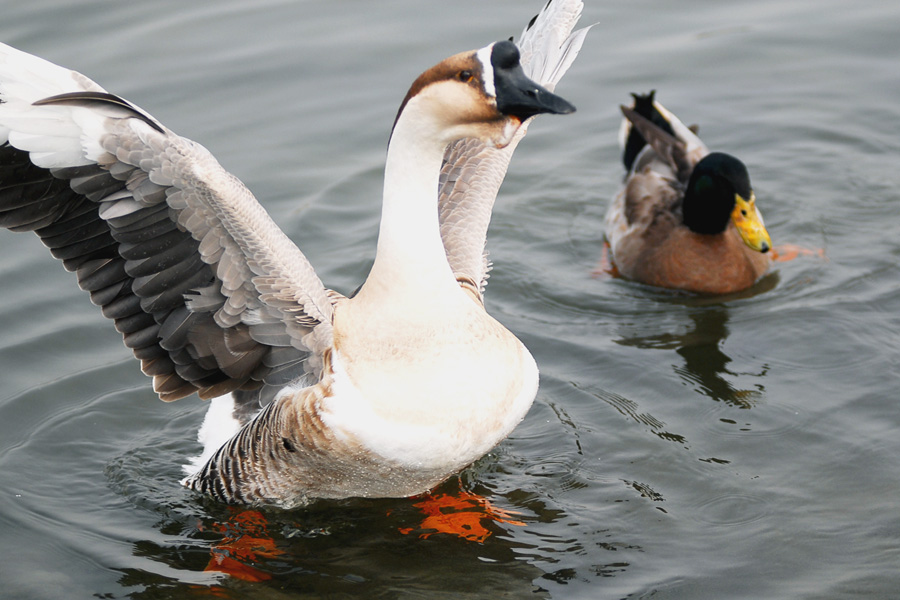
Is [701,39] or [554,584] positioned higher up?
[701,39]

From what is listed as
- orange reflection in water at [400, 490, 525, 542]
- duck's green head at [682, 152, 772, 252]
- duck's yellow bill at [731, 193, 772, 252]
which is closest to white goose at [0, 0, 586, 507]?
orange reflection in water at [400, 490, 525, 542]

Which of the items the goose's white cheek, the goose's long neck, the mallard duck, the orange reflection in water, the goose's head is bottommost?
the orange reflection in water

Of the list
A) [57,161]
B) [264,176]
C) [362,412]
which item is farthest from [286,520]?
[264,176]

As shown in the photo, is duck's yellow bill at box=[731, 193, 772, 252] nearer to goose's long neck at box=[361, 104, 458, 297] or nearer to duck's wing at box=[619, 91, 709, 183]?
duck's wing at box=[619, 91, 709, 183]

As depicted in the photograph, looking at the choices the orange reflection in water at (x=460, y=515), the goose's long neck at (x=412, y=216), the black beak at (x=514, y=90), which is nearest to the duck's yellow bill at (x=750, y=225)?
the orange reflection in water at (x=460, y=515)

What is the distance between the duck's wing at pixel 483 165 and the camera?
677 cm

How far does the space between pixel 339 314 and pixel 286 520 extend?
1558mm

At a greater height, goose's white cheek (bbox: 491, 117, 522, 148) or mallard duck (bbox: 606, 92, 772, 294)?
goose's white cheek (bbox: 491, 117, 522, 148)

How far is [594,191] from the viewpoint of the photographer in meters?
10.5

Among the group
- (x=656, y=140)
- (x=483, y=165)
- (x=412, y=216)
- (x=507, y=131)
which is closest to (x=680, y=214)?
(x=656, y=140)

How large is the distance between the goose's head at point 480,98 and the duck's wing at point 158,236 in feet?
3.25

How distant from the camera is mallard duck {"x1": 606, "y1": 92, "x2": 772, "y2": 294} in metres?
8.67

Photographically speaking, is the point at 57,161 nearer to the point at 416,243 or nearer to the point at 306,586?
the point at 416,243

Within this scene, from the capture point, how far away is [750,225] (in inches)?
335
